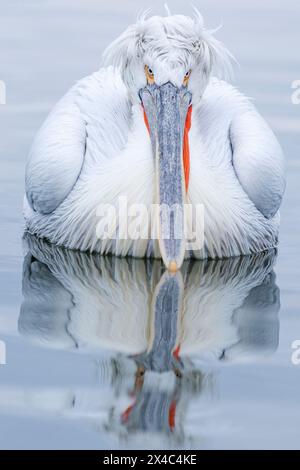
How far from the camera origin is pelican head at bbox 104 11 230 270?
302 inches

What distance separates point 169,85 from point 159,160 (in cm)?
43

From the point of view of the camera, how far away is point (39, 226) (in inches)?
346

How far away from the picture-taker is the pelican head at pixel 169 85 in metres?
7.67

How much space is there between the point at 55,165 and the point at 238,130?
1.18 m

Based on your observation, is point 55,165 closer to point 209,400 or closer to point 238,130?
point 238,130

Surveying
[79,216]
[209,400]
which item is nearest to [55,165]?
[79,216]

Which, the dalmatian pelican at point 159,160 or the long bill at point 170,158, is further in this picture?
the dalmatian pelican at point 159,160

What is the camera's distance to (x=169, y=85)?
7926 mm
